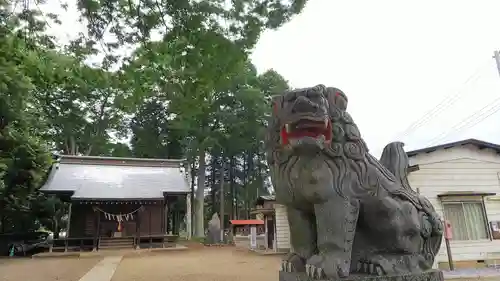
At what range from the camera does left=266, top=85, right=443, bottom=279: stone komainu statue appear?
2590mm

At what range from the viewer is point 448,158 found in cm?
896

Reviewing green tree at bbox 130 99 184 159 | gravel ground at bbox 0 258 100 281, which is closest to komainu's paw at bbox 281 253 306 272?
gravel ground at bbox 0 258 100 281

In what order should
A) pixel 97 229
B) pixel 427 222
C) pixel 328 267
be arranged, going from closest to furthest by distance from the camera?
pixel 328 267 < pixel 427 222 < pixel 97 229

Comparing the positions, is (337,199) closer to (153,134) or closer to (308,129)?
(308,129)

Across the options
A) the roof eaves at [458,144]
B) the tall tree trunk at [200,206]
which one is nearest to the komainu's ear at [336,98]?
the roof eaves at [458,144]

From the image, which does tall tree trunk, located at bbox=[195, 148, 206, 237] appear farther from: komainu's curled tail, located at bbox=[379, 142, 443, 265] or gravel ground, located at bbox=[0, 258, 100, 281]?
komainu's curled tail, located at bbox=[379, 142, 443, 265]

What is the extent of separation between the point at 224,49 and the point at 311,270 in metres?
2.70

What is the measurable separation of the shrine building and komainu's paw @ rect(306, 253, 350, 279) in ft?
54.2

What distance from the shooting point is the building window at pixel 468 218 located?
8875mm

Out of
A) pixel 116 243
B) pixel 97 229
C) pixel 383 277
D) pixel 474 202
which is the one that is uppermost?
pixel 474 202

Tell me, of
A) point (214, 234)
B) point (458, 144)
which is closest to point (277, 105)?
point (458, 144)

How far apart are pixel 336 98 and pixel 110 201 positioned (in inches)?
674

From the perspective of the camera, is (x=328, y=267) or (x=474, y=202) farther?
(x=474, y=202)

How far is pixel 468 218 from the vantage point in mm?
9000
